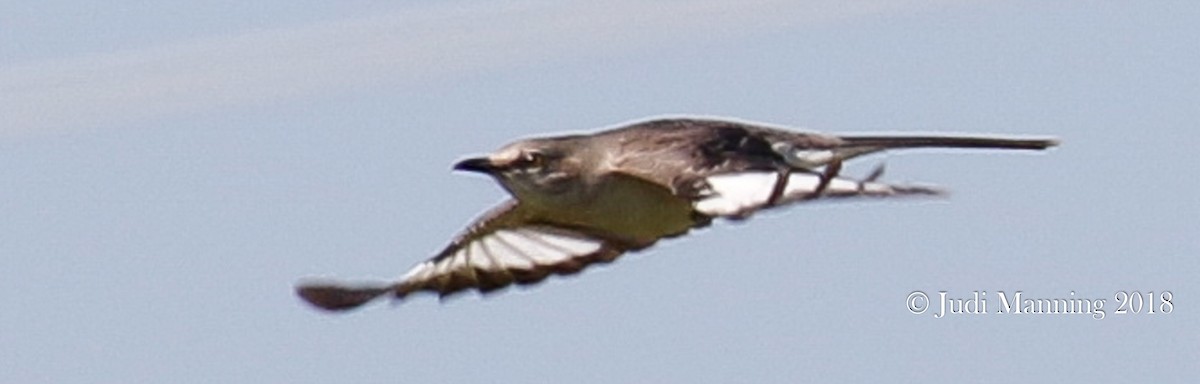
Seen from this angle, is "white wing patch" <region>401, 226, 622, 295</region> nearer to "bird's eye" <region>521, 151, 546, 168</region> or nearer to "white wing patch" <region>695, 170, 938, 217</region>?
"bird's eye" <region>521, 151, 546, 168</region>

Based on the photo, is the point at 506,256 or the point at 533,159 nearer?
the point at 533,159

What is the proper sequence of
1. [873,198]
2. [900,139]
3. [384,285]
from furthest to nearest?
[384,285]
[900,139]
[873,198]

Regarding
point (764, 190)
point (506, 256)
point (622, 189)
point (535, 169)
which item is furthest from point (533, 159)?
point (764, 190)

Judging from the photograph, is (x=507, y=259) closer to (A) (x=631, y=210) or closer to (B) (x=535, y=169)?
(B) (x=535, y=169)

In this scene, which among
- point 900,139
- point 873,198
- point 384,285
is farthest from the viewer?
point 384,285

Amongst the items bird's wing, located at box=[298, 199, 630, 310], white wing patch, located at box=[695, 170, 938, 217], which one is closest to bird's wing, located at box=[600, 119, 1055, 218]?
white wing patch, located at box=[695, 170, 938, 217]

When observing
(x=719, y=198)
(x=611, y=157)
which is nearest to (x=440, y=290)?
(x=611, y=157)

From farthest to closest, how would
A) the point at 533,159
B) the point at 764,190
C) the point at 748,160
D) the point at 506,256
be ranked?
1. the point at 506,256
2. the point at 533,159
3. the point at 748,160
4. the point at 764,190

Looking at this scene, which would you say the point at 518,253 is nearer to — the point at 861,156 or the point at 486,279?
the point at 486,279
